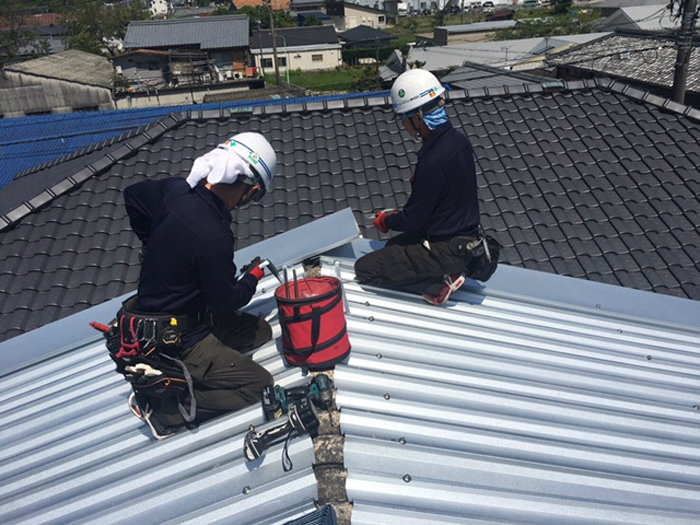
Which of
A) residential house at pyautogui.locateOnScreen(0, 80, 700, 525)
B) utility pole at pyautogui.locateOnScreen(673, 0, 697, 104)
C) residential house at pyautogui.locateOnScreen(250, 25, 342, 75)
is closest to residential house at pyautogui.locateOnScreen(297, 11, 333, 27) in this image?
residential house at pyautogui.locateOnScreen(250, 25, 342, 75)

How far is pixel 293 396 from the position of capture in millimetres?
3650

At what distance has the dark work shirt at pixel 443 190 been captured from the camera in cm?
462

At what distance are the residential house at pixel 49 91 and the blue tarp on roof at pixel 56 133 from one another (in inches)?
613

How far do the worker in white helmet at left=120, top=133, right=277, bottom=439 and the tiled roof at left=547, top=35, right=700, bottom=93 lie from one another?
23706 millimetres

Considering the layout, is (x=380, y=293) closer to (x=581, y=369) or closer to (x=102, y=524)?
(x=581, y=369)

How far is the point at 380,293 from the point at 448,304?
666 mm

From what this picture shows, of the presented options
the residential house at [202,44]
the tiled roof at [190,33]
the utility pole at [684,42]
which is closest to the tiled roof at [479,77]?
the utility pole at [684,42]

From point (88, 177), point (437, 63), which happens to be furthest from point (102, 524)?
point (437, 63)

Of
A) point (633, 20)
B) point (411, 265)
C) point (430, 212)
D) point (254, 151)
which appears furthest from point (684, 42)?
point (633, 20)

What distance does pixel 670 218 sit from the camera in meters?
7.20

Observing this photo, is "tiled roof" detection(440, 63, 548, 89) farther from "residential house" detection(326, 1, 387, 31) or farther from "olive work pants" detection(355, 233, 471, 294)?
"residential house" detection(326, 1, 387, 31)

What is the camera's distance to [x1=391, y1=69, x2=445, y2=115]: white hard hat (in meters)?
4.58

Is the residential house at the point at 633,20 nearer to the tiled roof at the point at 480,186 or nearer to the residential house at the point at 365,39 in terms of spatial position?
the residential house at the point at 365,39

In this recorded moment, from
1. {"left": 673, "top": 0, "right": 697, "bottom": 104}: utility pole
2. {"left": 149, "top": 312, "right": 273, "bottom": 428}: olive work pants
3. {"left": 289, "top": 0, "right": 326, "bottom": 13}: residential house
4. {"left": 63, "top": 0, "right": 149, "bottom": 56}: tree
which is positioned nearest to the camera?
{"left": 149, "top": 312, "right": 273, "bottom": 428}: olive work pants
